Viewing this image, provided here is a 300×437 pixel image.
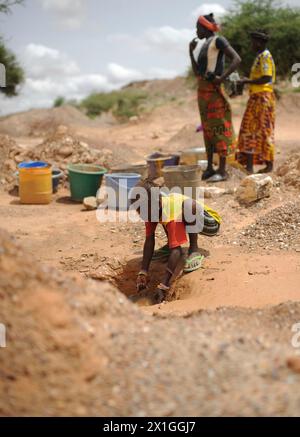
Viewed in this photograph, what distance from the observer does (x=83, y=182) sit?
741cm

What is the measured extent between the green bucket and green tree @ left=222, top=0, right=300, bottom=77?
11007 millimetres

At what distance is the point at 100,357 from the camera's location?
8.00ft

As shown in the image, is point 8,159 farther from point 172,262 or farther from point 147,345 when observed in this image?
point 147,345

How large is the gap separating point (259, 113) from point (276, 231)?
2.70 m

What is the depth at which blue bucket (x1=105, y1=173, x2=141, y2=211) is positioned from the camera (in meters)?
6.70

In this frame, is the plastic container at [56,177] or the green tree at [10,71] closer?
the plastic container at [56,177]

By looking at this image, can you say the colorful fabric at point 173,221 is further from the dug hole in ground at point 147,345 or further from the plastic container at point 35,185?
the plastic container at point 35,185

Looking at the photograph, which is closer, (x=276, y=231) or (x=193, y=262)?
(x=193, y=262)

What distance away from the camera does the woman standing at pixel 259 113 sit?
23.5 ft

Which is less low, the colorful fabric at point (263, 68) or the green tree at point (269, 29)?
the green tree at point (269, 29)

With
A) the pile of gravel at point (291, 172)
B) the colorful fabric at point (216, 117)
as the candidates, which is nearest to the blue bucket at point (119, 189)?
the colorful fabric at point (216, 117)

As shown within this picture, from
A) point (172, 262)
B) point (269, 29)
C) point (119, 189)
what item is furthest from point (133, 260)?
point (269, 29)

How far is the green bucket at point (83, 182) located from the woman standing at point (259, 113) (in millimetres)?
2050

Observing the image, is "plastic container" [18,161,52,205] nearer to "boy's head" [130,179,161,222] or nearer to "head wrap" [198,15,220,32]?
"head wrap" [198,15,220,32]
